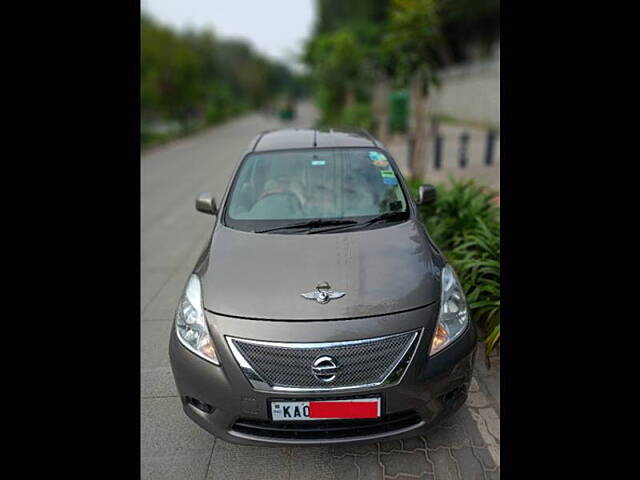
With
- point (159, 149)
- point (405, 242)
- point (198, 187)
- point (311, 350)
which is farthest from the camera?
point (159, 149)

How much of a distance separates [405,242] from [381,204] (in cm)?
51

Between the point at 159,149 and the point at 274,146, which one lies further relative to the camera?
the point at 159,149

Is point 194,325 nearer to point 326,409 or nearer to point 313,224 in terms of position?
point 326,409

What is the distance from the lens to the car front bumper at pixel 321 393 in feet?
6.76

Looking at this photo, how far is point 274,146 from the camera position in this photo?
3.58 metres

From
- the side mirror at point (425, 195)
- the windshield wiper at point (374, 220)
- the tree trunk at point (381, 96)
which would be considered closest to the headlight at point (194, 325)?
the windshield wiper at point (374, 220)

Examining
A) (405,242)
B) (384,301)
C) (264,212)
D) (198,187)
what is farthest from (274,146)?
(198,187)

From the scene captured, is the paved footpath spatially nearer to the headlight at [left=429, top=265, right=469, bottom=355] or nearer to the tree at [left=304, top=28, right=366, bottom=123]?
the headlight at [left=429, top=265, right=469, bottom=355]

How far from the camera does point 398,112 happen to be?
16.4m

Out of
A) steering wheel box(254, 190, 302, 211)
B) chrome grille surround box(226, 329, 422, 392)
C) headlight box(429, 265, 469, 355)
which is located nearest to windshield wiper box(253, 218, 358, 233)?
steering wheel box(254, 190, 302, 211)

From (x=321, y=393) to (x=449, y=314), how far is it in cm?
78

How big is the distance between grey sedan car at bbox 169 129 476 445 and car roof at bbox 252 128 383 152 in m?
1.08

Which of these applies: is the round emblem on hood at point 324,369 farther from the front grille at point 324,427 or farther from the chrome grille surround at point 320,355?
the front grille at point 324,427
